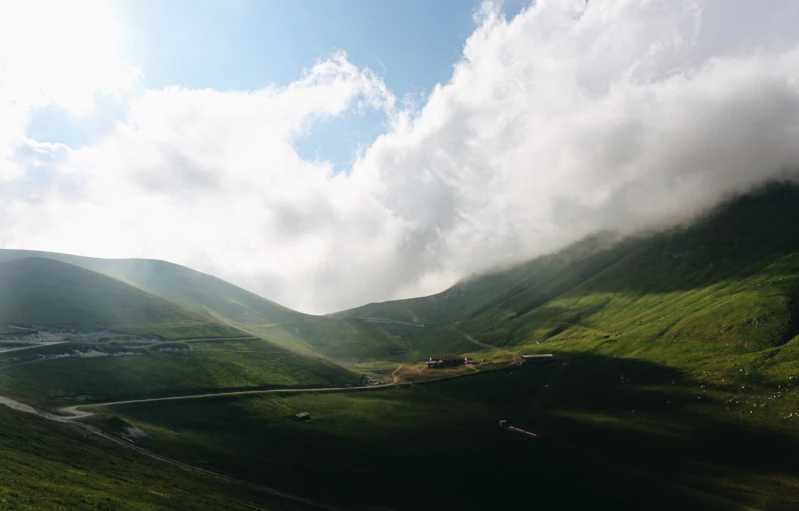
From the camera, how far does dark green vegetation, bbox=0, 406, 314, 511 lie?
48719mm

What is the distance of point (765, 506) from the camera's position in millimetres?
94438

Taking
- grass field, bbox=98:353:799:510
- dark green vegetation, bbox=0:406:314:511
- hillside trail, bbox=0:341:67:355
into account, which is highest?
hillside trail, bbox=0:341:67:355

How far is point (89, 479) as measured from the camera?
204 feet

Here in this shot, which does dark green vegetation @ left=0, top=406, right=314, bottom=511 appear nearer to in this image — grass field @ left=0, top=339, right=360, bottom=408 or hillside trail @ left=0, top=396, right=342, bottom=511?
hillside trail @ left=0, top=396, right=342, bottom=511

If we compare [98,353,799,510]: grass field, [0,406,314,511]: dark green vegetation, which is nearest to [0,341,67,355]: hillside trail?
[98,353,799,510]: grass field

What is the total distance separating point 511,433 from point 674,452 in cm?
4522

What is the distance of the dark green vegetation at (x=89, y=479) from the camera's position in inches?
1918

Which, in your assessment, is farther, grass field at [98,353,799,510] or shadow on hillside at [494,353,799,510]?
shadow on hillside at [494,353,799,510]

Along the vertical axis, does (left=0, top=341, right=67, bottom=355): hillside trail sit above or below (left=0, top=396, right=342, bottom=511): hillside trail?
above

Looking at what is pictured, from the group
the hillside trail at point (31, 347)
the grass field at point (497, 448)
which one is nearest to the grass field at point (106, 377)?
the hillside trail at point (31, 347)

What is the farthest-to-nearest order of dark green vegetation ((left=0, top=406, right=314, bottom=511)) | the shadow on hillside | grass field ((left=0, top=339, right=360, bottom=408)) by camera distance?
grass field ((left=0, top=339, right=360, bottom=408)) → the shadow on hillside → dark green vegetation ((left=0, top=406, right=314, bottom=511))

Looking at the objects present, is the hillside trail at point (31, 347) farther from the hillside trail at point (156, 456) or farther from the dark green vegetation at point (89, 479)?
the dark green vegetation at point (89, 479)

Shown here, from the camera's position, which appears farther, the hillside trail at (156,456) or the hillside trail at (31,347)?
the hillside trail at (31,347)

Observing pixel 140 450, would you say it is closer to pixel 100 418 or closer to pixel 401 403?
pixel 100 418
